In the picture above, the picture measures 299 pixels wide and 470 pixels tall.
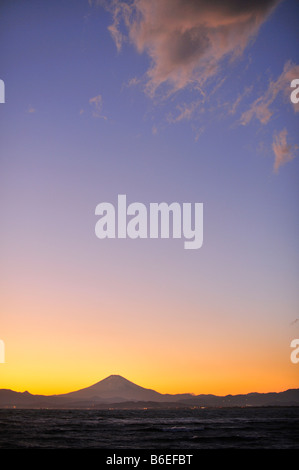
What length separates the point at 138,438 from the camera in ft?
43.2

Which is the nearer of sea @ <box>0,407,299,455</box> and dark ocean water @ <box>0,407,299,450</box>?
sea @ <box>0,407,299,455</box>

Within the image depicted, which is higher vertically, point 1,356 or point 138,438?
point 1,356

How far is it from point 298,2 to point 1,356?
7114mm

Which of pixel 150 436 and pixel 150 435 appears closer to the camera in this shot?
pixel 150 436

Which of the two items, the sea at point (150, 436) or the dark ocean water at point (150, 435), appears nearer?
the sea at point (150, 436)
